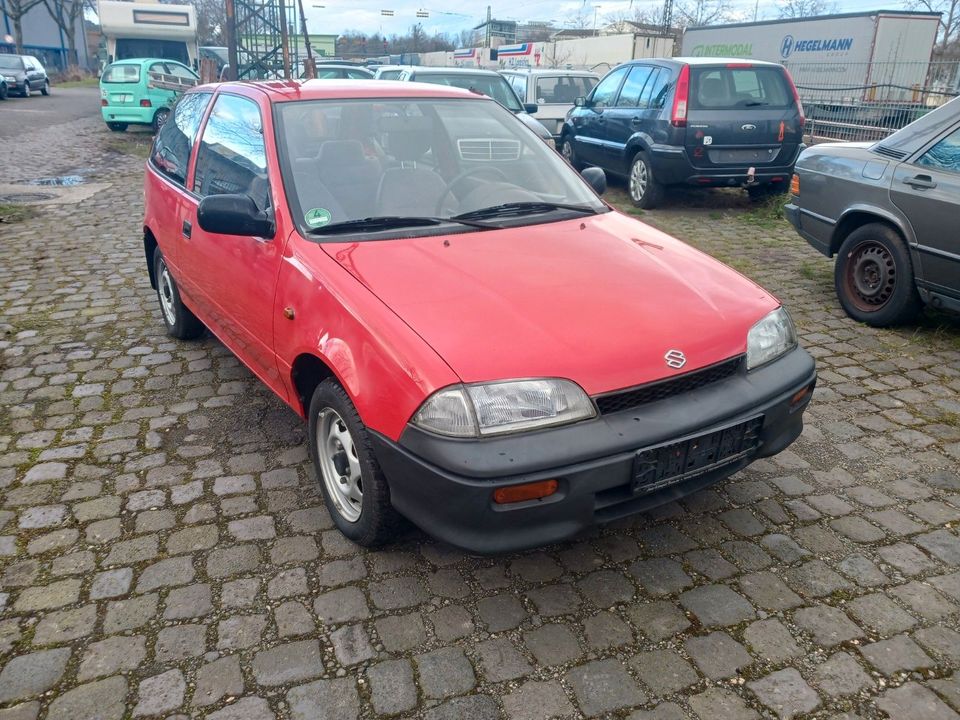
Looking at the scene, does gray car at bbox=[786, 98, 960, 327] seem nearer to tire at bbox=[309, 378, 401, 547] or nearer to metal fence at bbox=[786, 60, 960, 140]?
tire at bbox=[309, 378, 401, 547]

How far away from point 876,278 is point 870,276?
74 millimetres

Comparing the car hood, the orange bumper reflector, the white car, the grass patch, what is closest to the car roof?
the car hood

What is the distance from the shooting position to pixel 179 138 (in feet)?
15.6

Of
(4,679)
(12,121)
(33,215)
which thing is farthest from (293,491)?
(12,121)

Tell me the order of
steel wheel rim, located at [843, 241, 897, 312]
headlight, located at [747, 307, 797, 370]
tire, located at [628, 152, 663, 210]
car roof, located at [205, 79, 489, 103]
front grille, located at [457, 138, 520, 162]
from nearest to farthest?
headlight, located at [747, 307, 797, 370]
car roof, located at [205, 79, 489, 103]
front grille, located at [457, 138, 520, 162]
steel wheel rim, located at [843, 241, 897, 312]
tire, located at [628, 152, 663, 210]

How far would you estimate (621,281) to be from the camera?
3055 mm

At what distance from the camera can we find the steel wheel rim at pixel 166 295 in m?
5.14

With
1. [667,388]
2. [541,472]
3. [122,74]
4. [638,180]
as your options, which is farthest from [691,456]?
[122,74]

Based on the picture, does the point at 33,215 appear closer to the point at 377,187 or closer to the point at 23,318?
the point at 23,318

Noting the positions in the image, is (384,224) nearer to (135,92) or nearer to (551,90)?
(551,90)

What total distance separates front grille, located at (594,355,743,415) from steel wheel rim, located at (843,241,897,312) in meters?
3.21

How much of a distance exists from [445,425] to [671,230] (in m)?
7.02

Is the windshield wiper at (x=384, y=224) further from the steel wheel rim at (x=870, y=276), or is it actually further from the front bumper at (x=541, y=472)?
the steel wheel rim at (x=870, y=276)

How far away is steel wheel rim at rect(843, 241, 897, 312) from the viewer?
17.8 feet
